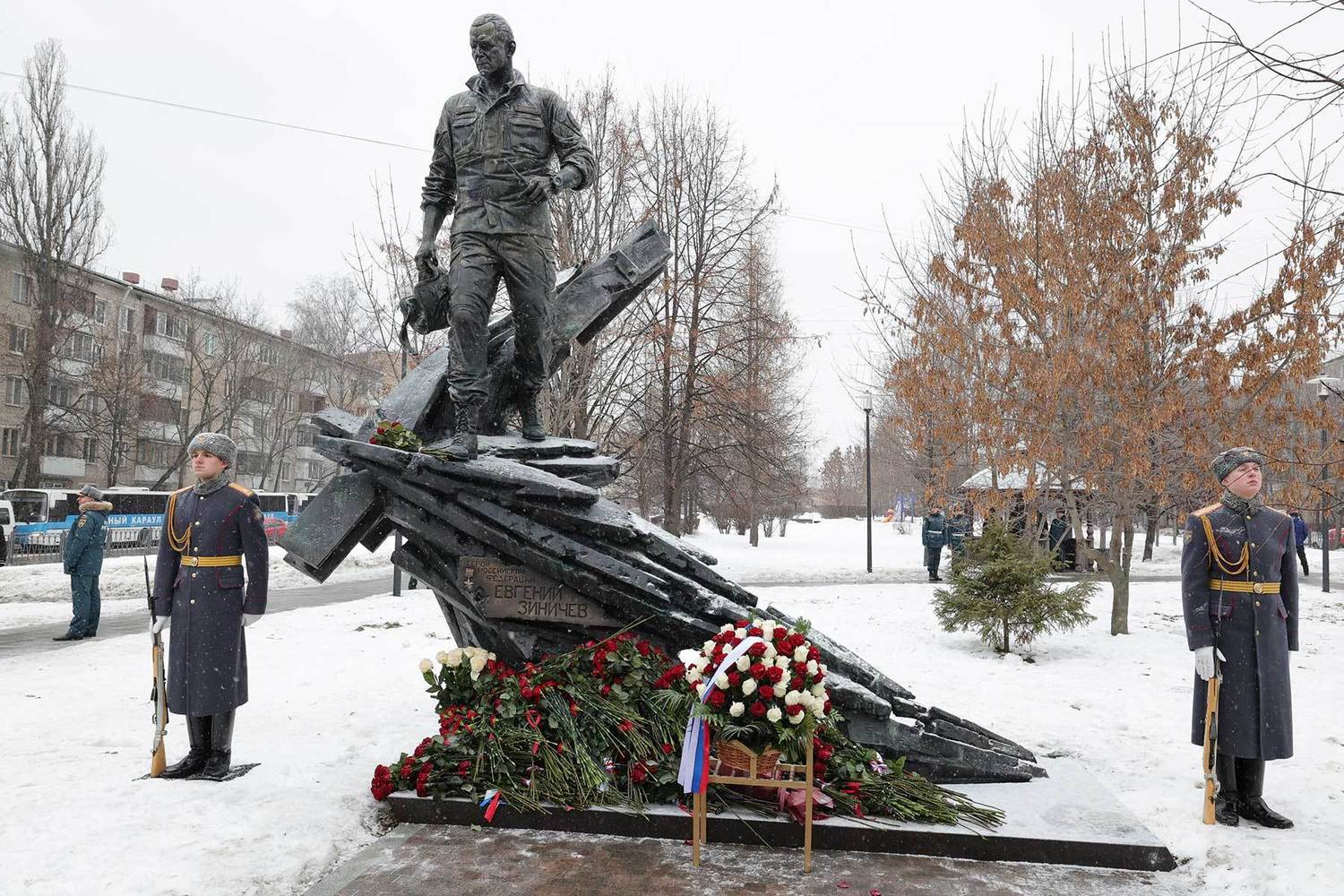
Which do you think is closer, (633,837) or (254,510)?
(633,837)

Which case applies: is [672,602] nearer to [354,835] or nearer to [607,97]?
[354,835]

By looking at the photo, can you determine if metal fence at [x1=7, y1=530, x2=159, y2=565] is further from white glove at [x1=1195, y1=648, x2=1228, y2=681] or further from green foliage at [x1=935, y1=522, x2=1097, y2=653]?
white glove at [x1=1195, y1=648, x2=1228, y2=681]

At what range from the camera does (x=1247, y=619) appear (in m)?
4.76

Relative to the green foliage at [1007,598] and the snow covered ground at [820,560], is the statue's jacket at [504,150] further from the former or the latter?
the snow covered ground at [820,560]

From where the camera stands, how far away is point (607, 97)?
18641 millimetres

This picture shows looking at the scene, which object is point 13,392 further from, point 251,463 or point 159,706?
point 159,706

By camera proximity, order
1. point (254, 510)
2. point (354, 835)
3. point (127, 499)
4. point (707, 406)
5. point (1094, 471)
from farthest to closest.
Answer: point (127, 499)
point (707, 406)
point (1094, 471)
point (254, 510)
point (354, 835)

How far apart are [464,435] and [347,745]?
2163 mm

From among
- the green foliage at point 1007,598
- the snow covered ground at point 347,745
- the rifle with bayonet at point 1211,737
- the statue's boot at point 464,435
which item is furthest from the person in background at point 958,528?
the statue's boot at point 464,435

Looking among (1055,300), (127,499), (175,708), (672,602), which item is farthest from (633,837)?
(127,499)

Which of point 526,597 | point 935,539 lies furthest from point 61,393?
point 526,597

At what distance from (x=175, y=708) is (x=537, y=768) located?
6.61ft

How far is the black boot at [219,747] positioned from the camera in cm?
495

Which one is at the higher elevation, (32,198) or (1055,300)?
(32,198)
